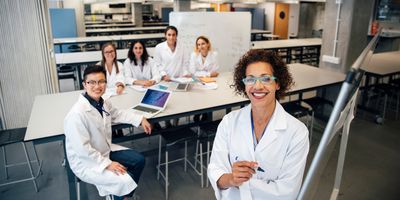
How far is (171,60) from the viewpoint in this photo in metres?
4.01

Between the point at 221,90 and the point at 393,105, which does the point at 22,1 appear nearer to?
the point at 221,90

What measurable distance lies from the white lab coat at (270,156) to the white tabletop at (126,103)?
1.17 metres

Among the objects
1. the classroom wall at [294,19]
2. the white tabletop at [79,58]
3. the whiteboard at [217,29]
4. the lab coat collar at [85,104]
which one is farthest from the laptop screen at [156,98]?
the classroom wall at [294,19]

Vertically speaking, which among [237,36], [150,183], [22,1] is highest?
[22,1]

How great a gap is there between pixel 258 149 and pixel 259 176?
140 mm

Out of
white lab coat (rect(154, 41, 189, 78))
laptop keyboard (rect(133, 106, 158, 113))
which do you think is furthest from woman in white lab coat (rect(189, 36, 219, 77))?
laptop keyboard (rect(133, 106, 158, 113))

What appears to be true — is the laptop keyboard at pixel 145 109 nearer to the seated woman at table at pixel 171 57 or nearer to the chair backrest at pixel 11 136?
the chair backrest at pixel 11 136

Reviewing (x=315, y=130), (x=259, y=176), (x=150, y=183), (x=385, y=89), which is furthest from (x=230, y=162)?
(x=385, y=89)

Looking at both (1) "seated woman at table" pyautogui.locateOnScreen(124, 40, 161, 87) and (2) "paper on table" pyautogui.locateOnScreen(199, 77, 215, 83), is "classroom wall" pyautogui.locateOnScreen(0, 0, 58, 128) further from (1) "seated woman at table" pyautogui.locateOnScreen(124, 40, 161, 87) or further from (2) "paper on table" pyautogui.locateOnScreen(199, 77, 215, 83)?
(2) "paper on table" pyautogui.locateOnScreen(199, 77, 215, 83)

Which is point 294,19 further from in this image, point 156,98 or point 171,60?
point 156,98

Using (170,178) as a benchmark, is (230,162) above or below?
above

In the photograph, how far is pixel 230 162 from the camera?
155 centimetres

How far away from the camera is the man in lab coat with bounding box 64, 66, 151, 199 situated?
2047mm

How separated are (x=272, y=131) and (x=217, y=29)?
4252 millimetres
